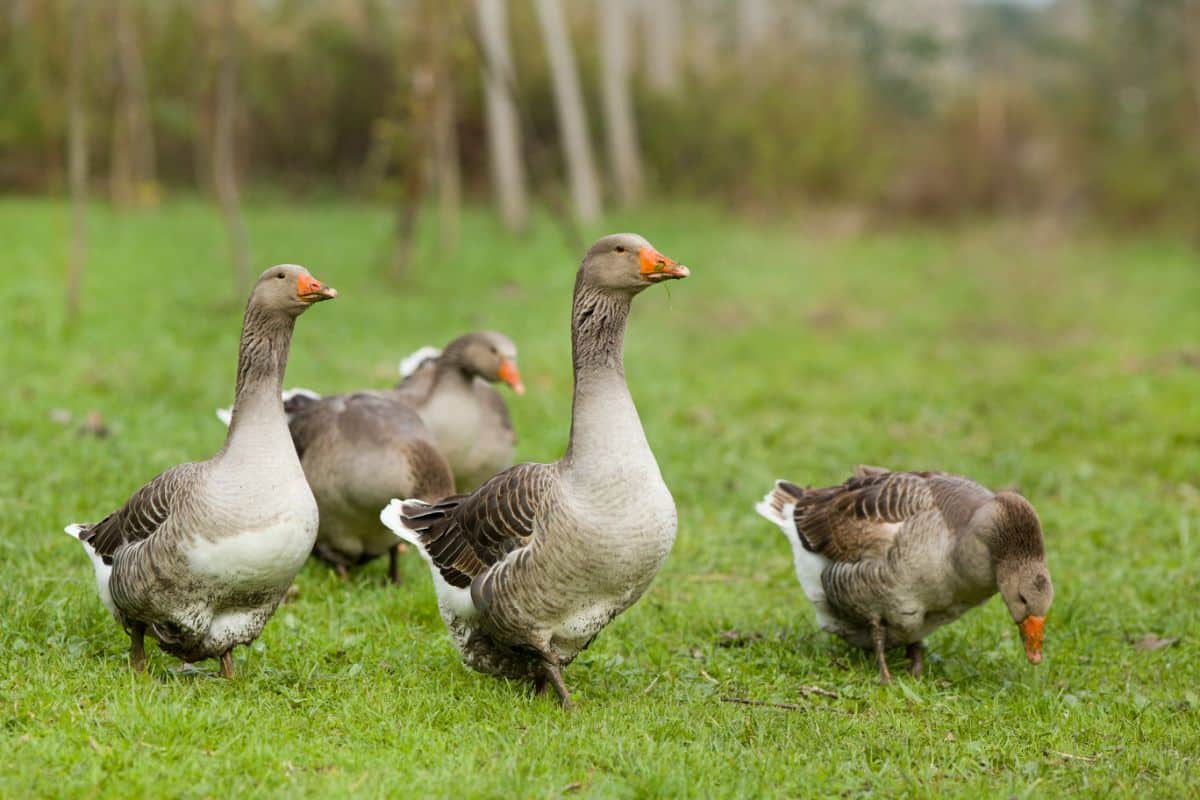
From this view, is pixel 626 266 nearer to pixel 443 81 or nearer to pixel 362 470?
pixel 362 470

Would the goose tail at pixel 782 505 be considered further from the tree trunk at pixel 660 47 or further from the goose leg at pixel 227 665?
the tree trunk at pixel 660 47

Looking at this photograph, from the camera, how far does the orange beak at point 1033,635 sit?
5.65 m

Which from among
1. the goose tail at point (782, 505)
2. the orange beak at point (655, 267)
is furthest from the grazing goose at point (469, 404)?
the orange beak at point (655, 267)

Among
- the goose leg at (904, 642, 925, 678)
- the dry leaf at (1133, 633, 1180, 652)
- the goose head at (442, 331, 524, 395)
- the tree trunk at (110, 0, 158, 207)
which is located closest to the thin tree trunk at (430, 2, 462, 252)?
the tree trunk at (110, 0, 158, 207)

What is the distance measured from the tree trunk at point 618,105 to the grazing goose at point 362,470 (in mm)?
27084

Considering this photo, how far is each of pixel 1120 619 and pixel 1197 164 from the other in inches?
1161

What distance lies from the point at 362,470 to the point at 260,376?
5.59 feet

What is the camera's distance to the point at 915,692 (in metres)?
5.77

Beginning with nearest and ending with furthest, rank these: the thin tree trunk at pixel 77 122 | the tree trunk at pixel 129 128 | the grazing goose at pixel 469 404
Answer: the grazing goose at pixel 469 404
the thin tree trunk at pixel 77 122
the tree trunk at pixel 129 128

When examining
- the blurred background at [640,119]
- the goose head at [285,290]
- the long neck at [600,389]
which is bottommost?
the blurred background at [640,119]

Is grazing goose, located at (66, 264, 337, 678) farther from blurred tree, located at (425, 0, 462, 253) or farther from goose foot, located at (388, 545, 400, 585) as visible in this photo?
blurred tree, located at (425, 0, 462, 253)

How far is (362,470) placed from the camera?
22.2 feet

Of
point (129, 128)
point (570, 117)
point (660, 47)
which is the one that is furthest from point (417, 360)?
point (660, 47)

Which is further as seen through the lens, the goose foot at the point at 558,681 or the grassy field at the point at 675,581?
the goose foot at the point at 558,681
